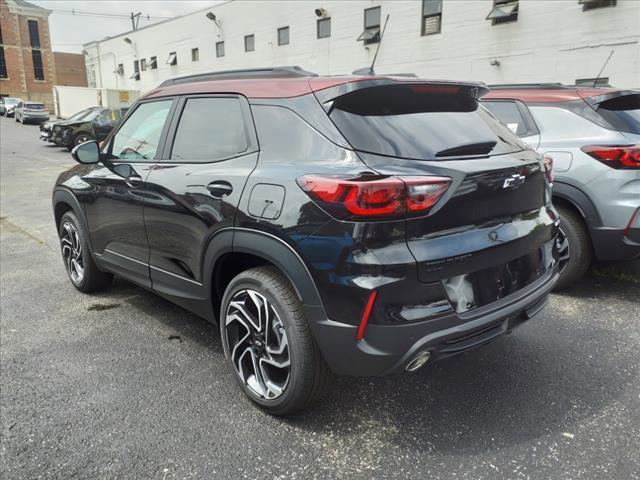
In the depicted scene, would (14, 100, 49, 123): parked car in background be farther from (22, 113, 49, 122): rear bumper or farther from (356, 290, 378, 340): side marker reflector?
(356, 290, 378, 340): side marker reflector

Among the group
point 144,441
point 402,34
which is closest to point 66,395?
point 144,441

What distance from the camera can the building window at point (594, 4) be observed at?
1374 centimetres

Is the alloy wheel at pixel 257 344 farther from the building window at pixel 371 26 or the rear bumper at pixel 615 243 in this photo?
the building window at pixel 371 26

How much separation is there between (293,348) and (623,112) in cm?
344

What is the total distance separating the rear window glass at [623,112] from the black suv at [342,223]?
162 centimetres

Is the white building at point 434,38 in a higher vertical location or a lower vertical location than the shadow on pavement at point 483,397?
higher

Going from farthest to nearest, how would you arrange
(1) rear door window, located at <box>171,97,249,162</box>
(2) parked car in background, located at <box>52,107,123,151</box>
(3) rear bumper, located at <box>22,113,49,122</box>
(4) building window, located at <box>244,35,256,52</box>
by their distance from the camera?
(3) rear bumper, located at <box>22,113,49,122</box> < (4) building window, located at <box>244,35,256,52</box> < (2) parked car in background, located at <box>52,107,123,151</box> < (1) rear door window, located at <box>171,97,249,162</box>

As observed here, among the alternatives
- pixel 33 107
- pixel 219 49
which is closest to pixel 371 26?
pixel 219 49

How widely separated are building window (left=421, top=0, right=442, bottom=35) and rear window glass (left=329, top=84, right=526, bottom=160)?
17568 millimetres

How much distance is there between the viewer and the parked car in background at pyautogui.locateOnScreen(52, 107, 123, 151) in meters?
17.0

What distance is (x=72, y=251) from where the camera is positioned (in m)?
4.30

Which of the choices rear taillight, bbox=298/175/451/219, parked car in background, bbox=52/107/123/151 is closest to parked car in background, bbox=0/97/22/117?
parked car in background, bbox=52/107/123/151

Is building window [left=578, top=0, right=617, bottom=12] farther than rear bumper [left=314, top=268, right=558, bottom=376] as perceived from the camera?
Yes

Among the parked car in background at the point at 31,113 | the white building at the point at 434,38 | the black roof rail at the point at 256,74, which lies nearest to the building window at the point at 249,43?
the white building at the point at 434,38
